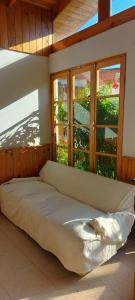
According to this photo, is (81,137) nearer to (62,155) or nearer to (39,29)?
(62,155)

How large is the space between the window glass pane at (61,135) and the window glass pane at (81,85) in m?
0.54

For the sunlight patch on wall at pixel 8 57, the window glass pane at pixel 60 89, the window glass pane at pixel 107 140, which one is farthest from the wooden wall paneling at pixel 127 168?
the sunlight patch on wall at pixel 8 57

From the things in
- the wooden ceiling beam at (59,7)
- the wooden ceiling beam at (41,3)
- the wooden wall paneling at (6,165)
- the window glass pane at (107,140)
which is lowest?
the wooden wall paneling at (6,165)

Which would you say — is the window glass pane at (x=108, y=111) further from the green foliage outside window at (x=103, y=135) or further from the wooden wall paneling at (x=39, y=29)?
the wooden wall paneling at (x=39, y=29)

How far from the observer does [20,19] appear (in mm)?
3035

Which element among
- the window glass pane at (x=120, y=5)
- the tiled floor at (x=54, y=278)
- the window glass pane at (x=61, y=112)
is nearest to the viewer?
the tiled floor at (x=54, y=278)

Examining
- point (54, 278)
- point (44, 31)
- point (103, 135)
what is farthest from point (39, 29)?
point (54, 278)

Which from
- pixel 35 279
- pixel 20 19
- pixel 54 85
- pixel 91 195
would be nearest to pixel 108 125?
pixel 91 195

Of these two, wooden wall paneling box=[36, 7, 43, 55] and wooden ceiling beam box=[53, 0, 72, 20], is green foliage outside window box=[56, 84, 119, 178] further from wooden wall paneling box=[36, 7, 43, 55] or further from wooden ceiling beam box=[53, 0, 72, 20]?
wooden ceiling beam box=[53, 0, 72, 20]

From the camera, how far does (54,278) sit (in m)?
Answer: 1.86

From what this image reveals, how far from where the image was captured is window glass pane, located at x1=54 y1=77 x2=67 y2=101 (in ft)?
10.5

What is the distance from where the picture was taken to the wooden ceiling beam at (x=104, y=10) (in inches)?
97.0

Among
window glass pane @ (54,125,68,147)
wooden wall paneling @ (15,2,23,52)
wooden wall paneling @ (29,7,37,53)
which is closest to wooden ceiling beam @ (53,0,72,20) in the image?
wooden wall paneling @ (29,7,37,53)

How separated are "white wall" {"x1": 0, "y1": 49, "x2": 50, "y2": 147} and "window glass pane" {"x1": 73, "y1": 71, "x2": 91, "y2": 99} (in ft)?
2.05
